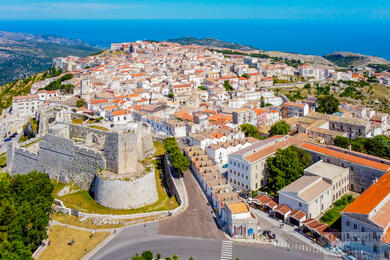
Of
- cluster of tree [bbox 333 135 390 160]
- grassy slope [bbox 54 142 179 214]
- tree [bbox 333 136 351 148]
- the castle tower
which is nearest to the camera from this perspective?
grassy slope [bbox 54 142 179 214]

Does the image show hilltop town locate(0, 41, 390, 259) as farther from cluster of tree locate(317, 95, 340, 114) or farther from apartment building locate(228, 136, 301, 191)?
cluster of tree locate(317, 95, 340, 114)

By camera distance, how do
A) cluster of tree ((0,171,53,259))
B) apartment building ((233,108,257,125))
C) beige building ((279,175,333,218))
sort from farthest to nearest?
1. apartment building ((233,108,257,125))
2. beige building ((279,175,333,218))
3. cluster of tree ((0,171,53,259))

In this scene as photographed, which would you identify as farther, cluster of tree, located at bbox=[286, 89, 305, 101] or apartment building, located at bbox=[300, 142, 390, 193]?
cluster of tree, located at bbox=[286, 89, 305, 101]

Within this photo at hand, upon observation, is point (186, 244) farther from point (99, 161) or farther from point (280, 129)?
point (280, 129)

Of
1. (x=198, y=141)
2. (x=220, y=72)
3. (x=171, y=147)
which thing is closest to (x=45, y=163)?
(x=171, y=147)

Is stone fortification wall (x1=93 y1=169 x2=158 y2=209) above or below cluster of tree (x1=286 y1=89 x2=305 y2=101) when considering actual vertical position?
below

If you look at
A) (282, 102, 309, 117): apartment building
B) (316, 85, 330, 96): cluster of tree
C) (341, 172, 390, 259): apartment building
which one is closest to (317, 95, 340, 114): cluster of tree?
(282, 102, 309, 117): apartment building

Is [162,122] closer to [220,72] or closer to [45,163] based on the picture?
[45,163]

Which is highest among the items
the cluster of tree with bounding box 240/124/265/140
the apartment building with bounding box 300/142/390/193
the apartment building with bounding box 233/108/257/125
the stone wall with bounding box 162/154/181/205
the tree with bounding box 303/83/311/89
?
the tree with bounding box 303/83/311/89

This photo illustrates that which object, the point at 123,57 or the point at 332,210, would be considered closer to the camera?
the point at 332,210
